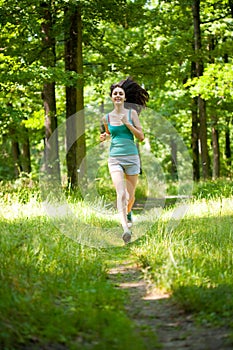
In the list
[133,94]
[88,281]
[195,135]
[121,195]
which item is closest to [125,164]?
[121,195]

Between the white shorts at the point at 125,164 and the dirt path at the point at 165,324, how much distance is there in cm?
311

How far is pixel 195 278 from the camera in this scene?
5.54 metres

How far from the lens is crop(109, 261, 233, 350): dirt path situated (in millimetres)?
4109

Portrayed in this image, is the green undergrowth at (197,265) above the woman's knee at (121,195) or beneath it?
beneath

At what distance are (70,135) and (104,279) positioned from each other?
35.7ft

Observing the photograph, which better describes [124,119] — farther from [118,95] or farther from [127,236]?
[127,236]

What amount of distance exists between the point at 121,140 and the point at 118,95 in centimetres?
69

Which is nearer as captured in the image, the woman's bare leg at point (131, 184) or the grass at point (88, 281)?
the grass at point (88, 281)

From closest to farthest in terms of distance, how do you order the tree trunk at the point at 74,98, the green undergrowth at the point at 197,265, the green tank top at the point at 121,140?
1. the green undergrowth at the point at 197,265
2. the green tank top at the point at 121,140
3. the tree trunk at the point at 74,98

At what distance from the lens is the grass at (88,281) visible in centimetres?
414

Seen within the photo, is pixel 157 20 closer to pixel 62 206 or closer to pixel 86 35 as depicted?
pixel 86 35

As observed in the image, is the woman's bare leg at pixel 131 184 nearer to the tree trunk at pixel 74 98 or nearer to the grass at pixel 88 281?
the grass at pixel 88 281

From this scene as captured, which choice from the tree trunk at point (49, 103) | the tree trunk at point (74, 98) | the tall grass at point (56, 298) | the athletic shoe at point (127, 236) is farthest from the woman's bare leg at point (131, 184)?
the tree trunk at point (49, 103)

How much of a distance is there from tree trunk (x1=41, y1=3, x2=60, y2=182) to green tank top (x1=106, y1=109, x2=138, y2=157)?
7492 millimetres
